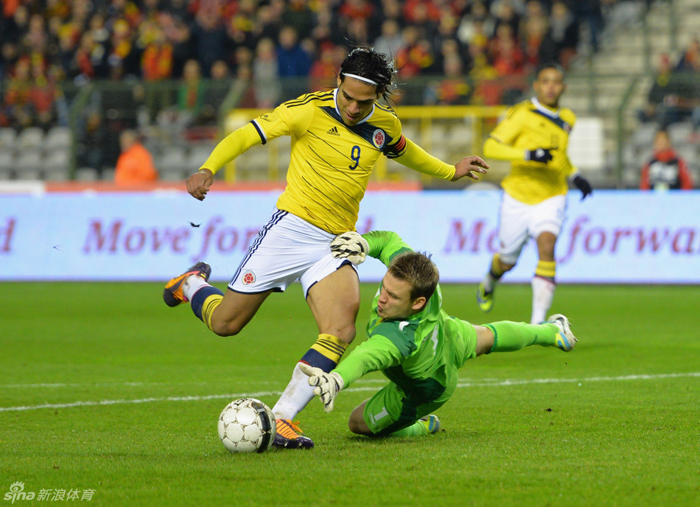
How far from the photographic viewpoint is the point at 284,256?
5852 mm

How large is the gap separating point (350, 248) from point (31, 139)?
15.7 meters

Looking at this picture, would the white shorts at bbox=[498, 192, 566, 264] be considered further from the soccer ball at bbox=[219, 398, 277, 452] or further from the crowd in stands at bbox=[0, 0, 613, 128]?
the crowd in stands at bbox=[0, 0, 613, 128]

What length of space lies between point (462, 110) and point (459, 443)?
1279 centimetres

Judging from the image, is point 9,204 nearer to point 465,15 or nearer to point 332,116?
point 465,15

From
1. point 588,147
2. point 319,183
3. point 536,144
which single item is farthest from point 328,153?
point 588,147

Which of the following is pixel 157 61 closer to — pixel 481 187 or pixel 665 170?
pixel 481 187

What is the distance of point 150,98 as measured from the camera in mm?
18281

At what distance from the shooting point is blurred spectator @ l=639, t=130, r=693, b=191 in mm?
15188

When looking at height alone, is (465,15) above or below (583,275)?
above

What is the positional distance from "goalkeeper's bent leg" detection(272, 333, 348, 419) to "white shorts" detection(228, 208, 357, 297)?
0.60 metres

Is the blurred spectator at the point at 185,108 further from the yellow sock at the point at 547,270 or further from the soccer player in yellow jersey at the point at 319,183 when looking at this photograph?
the soccer player in yellow jersey at the point at 319,183

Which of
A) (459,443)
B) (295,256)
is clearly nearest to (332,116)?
(295,256)

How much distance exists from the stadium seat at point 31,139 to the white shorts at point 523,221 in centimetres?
1191

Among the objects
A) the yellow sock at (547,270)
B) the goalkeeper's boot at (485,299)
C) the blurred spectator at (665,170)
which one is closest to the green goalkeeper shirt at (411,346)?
the yellow sock at (547,270)
